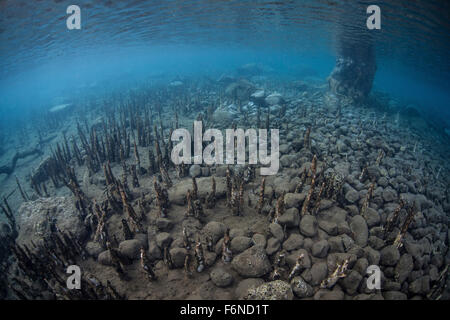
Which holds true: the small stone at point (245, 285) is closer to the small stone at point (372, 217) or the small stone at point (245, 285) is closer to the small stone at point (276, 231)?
the small stone at point (276, 231)

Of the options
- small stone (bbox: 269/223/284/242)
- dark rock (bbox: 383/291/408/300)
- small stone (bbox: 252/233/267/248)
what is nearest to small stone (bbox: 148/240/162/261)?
small stone (bbox: 252/233/267/248)

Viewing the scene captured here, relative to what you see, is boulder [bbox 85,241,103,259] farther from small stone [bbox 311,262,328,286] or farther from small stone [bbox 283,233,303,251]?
small stone [bbox 311,262,328,286]

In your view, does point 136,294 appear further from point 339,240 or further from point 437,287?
point 437,287

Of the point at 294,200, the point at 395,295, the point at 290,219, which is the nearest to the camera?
the point at 395,295

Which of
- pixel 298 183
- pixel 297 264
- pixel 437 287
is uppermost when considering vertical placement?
pixel 298 183

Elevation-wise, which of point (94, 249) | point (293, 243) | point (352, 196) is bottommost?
point (94, 249)

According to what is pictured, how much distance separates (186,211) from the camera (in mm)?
6043

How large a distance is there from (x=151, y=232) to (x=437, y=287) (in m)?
5.97

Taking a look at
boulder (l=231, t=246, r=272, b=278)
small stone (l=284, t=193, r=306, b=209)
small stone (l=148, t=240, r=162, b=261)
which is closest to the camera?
boulder (l=231, t=246, r=272, b=278)

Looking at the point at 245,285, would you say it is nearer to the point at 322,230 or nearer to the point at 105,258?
the point at 322,230

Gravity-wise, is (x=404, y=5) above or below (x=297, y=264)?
above

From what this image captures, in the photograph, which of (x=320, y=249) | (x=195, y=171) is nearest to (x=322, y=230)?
(x=320, y=249)

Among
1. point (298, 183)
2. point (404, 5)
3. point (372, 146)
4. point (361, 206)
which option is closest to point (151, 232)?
point (298, 183)

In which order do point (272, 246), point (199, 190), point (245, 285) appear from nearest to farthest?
1. point (245, 285)
2. point (272, 246)
3. point (199, 190)
